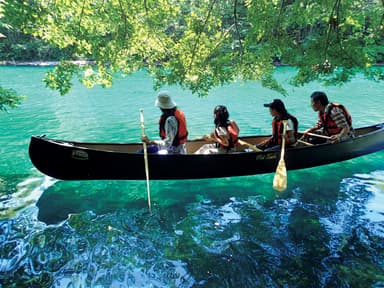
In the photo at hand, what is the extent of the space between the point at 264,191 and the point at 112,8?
3905mm

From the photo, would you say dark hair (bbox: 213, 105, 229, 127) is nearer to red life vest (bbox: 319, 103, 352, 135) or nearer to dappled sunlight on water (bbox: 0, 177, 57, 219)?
red life vest (bbox: 319, 103, 352, 135)

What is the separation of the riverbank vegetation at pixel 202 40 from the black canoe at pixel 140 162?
95 centimetres

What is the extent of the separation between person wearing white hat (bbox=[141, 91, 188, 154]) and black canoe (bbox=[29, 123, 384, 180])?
32 cm

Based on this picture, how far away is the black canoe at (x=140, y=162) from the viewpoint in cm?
495

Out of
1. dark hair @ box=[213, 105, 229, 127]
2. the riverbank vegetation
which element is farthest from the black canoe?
Result: the riverbank vegetation

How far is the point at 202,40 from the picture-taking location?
5.61 m

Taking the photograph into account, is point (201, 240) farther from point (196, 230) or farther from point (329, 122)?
point (329, 122)

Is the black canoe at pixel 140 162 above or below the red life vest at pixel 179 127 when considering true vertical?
below

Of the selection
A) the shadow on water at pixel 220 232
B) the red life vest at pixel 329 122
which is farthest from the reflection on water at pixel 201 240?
the red life vest at pixel 329 122

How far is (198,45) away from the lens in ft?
18.4

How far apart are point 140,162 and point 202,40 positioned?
230cm

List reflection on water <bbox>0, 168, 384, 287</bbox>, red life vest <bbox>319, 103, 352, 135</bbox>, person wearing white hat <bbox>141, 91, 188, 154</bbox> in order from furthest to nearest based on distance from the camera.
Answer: red life vest <bbox>319, 103, 352, 135</bbox>, person wearing white hat <bbox>141, 91, 188, 154</bbox>, reflection on water <bbox>0, 168, 384, 287</bbox>

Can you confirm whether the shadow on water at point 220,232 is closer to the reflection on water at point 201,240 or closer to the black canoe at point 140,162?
the reflection on water at point 201,240

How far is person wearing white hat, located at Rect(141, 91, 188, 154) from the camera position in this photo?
5082 mm
